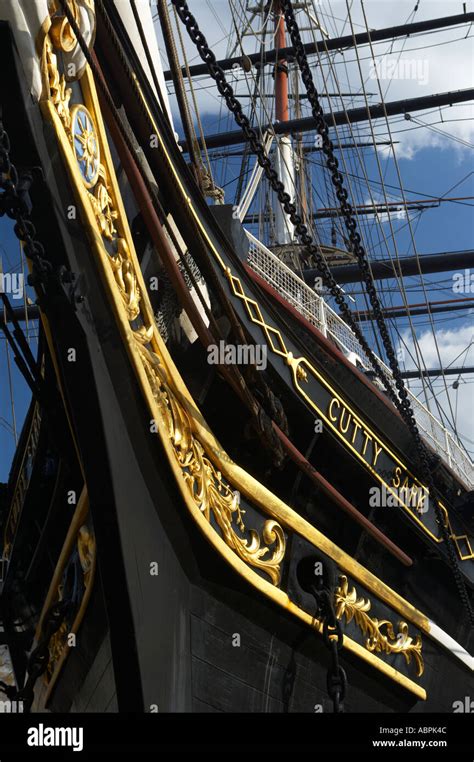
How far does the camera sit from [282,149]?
1794cm

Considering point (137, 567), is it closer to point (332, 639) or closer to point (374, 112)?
point (332, 639)

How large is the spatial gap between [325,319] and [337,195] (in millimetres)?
2062

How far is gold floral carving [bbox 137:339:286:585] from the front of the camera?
14.1ft

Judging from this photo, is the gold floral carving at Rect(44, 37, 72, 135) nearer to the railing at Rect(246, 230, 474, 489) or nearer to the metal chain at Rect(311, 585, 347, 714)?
the metal chain at Rect(311, 585, 347, 714)

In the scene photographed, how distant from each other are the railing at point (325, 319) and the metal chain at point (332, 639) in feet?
8.92

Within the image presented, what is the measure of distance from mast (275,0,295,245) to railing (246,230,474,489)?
20.4 feet

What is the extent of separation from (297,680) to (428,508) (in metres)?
1.77

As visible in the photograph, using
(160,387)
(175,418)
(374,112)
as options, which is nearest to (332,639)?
(175,418)

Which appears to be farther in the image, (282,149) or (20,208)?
(282,149)

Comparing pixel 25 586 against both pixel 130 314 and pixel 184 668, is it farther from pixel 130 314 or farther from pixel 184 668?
pixel 130 314

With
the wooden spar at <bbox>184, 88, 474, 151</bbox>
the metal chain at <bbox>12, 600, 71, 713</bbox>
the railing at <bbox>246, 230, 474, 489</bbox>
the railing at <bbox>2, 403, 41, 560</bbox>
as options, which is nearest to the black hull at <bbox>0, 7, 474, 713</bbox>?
the metal chain at <bbox>12, 600, 71, 713</bbox>

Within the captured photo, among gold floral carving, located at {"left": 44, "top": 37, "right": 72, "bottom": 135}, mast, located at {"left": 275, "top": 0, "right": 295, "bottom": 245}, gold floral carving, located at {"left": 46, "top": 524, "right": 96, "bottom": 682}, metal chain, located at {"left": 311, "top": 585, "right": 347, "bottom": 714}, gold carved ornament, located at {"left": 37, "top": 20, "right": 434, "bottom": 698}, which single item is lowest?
metal chain, located at {"left": 311, "top": 585, "right": 347, "bottom": 714}

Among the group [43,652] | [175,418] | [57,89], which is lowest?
[43,652]

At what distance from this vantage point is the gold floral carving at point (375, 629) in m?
5.02
